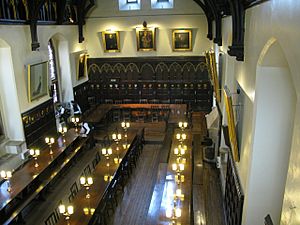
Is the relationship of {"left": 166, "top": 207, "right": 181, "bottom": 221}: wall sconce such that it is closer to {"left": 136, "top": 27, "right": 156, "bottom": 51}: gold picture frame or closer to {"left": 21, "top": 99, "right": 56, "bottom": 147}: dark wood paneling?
{"left": 21, "top": 99, "right": 56, "bottom": 147}: dark wood paneling

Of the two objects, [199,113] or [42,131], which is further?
[199,113]

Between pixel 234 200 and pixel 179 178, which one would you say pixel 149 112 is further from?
pixel 234 200

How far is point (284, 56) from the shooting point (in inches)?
155

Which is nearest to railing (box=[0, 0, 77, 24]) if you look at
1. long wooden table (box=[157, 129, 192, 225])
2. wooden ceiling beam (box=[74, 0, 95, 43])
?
wooden ceiling beam (box=[74, 0, 95, 43])

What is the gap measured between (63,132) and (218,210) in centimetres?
582

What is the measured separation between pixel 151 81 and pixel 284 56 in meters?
12.2

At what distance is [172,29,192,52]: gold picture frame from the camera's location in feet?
48.9

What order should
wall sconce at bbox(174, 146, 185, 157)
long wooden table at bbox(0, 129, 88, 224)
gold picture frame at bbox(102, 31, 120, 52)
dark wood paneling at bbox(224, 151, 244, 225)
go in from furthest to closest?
gold picture frame at bbox(102, 31, 120, 52)
wall sconce at bbox(174, 146, 185, 157)
long wooden table at bbox(0, 129, 88, 224)
dark wood paneling at bbox(224, 151, 244, 225)

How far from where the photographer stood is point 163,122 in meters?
13.9

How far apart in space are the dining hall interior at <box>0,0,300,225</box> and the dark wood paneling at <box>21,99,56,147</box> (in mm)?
39

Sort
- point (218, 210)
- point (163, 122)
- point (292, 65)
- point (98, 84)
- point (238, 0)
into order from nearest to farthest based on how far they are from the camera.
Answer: point (292, 65)
point (238, 0)
point (218, 210)
point (163, 122)
point (98, 84)

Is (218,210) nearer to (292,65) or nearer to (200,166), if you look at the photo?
(200,166)

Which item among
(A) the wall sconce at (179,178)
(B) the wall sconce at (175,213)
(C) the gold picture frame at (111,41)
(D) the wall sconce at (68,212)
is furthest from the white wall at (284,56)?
(C) the gold picture frame at (111,41)

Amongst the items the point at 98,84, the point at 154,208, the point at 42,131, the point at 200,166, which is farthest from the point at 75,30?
the point at 154,208
